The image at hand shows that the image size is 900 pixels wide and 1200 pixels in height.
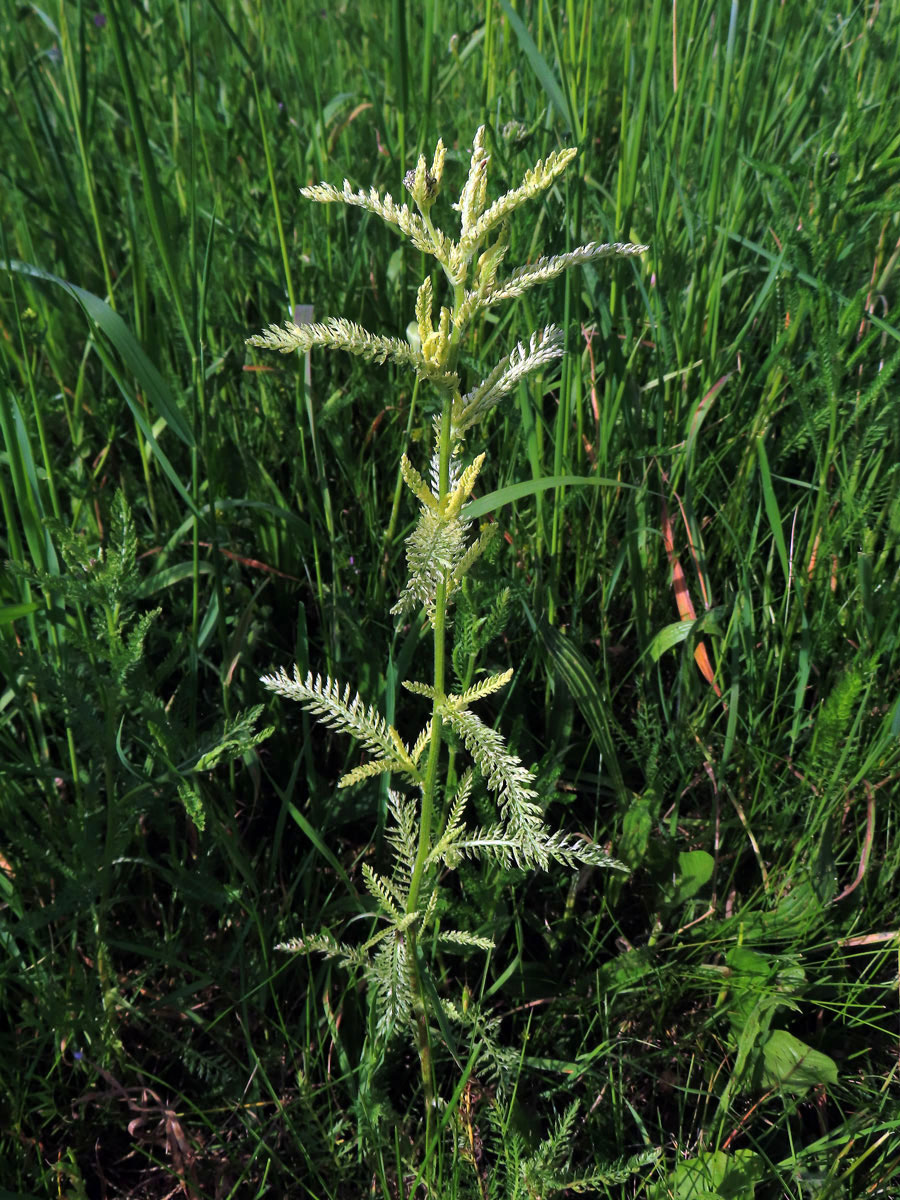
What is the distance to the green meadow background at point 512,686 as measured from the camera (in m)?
1.20

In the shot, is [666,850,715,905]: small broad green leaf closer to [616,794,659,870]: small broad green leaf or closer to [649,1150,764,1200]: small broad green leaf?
[616,794,659,870]: small broad green leaf

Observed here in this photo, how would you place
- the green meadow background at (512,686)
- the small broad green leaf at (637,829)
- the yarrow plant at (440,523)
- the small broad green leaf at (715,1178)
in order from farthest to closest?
1. the small broad green leaf at (637,829)
2. the green meadow background at (512,686)
3. the small broad green leaf at (715,1178)
4. the yarrow plant at (440,523)

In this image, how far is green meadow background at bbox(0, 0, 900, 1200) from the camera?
1199mm

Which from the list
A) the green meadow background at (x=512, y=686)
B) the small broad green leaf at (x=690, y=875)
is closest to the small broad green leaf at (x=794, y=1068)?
the green meadow background at (x=512, y=686)

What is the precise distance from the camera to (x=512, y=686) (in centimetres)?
134

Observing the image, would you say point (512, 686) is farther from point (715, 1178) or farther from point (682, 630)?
point (715, 1178)

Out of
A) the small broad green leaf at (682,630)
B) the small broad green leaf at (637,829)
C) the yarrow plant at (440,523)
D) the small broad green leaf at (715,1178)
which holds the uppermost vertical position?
the yarrow plant at (440,523)

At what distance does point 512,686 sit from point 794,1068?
627mm

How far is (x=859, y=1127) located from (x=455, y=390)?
3.50 feet

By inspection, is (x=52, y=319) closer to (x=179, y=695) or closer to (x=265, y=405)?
(x=265, y=405)

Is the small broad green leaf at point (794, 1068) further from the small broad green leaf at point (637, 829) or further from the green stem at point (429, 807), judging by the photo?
the green stem at point (429, 807)

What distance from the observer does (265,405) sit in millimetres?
1733

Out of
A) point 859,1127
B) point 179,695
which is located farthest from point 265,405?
point 859,1127

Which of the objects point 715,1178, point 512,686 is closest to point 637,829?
point 512,686
